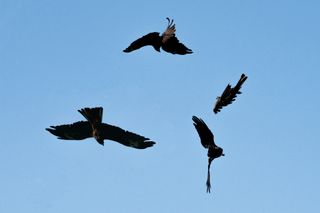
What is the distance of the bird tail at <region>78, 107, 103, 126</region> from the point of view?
17047 millimetres

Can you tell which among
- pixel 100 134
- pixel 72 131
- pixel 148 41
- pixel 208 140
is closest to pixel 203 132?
pixel 208 140

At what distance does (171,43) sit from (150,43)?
2.16 feet

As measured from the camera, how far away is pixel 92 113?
56.3 feet

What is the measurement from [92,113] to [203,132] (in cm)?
398

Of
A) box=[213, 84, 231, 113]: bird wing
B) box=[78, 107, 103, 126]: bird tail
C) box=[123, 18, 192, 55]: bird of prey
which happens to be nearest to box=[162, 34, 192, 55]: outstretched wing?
box=[123, 18, 192, 55]: bird of prey

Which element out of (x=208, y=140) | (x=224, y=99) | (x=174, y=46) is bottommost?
(x=208, y=140)

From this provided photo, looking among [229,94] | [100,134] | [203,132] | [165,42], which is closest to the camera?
[203,132]

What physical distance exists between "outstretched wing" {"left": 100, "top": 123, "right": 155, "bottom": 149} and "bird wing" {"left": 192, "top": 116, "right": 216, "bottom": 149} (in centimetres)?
352

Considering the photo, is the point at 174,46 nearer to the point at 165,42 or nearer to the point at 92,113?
the point at 165,42

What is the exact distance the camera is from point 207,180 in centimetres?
1536

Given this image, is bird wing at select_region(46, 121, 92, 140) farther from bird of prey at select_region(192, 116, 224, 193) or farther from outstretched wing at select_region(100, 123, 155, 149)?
bird of prey at select_region(192, 116, 224, 193)

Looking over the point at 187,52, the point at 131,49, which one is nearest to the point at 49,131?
the point at 131,49

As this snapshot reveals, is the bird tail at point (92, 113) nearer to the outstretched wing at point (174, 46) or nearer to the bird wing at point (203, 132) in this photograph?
the outstretched wing at point (174, 46)

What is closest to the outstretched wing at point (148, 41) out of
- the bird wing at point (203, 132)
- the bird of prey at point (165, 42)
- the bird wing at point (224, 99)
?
the bird of prey at point (165, 42)
